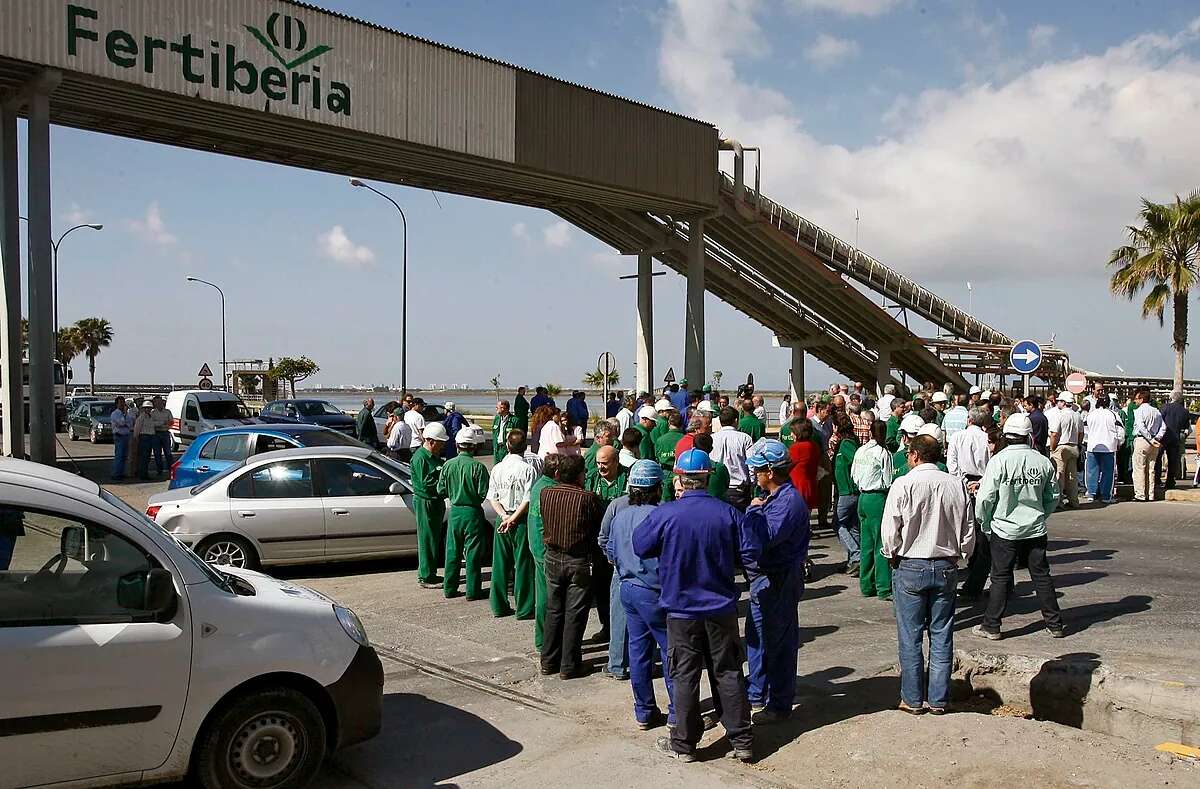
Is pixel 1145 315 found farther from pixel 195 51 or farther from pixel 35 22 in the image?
pixel 35 22

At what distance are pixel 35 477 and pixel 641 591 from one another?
10.3 ft

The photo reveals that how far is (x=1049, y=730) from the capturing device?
5.36 metres

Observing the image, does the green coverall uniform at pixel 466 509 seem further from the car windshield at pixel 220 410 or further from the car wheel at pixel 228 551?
the car windshield at pixel 220 410

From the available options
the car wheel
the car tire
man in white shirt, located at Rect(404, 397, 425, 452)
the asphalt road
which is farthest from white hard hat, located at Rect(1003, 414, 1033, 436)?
man in white shirt, located at Rect(404, 397, 425, 452)

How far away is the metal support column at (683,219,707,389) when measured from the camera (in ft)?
86.2

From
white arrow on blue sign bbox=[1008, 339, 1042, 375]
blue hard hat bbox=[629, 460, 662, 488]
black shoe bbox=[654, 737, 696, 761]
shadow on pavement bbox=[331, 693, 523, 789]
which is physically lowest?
shadow on pavement bbox=[331, 693, 523, 789]

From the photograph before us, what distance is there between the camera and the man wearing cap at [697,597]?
5.21m

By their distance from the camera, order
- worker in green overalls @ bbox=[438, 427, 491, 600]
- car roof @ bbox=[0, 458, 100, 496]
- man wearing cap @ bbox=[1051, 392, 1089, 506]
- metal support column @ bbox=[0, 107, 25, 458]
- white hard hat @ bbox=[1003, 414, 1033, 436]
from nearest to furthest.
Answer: car roof @ bbox=[0, 458, 100, 496] → white hard hat @ bbox=[1003, 414, 1033, 436] → worker in green overalls @ bbox=[438, 427, 491, 600] → man wearing cap @ bbox=[1051, 392, 1089, 506] → metal support column @ bbox=[0, 107, 25, 458]

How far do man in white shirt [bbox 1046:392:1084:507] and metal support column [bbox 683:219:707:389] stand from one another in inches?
482

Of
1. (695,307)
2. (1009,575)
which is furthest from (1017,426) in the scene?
(695,307)

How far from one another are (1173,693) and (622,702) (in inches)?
125

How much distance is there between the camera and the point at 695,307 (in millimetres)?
26500

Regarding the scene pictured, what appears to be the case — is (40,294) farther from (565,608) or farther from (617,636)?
(617,636)

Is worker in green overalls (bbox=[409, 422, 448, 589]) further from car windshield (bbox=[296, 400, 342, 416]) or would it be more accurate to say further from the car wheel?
car windshield (bbox=[296, 400, 342, 416])
